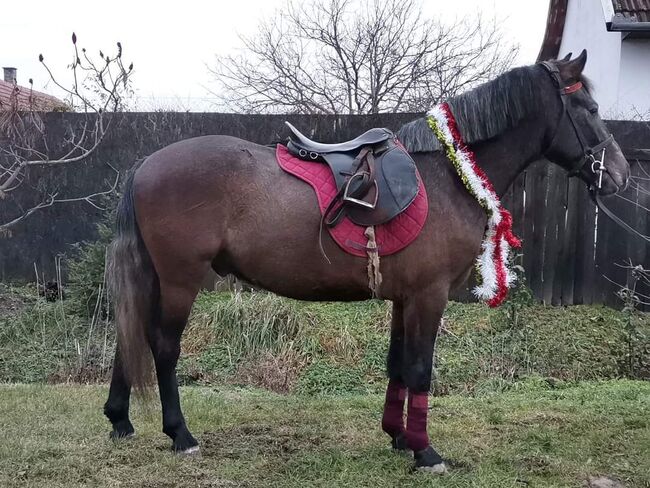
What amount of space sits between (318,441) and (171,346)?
3.53 ft

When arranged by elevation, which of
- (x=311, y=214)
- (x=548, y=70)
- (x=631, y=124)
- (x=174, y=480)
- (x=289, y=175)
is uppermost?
(x=631, y=124)

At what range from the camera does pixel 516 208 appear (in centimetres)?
687

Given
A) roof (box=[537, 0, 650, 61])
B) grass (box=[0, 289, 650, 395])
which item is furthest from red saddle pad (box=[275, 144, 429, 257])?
roof (box=[537, 0, 650, 61])

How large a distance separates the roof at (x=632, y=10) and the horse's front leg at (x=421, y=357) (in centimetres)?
687

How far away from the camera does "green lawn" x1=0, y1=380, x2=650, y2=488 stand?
312cm

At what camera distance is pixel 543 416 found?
13.6ft

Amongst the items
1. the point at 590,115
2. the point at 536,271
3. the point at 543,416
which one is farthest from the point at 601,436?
the point at 536,271

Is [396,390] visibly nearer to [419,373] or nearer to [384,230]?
[419,373]

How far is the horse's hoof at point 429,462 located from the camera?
3215mm

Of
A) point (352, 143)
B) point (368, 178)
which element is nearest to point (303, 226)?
point (368, 178)

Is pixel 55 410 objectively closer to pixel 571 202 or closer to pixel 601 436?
pixel 601 436

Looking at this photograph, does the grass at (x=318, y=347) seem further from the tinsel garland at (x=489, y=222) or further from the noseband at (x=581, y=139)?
the noseband at (x=581, y=139)

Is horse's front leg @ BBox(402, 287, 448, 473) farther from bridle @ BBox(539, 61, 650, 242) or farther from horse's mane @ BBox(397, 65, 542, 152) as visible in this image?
bridle @ BBox(539, 61, 650, 242)

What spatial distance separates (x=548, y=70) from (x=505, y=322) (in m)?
3.36
